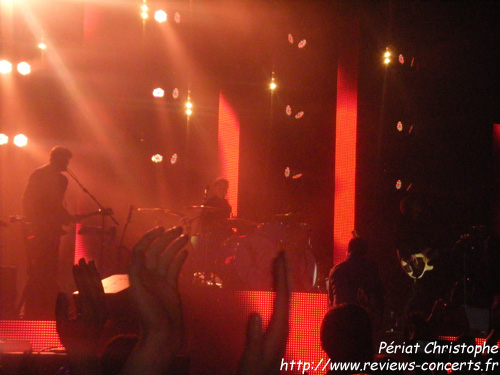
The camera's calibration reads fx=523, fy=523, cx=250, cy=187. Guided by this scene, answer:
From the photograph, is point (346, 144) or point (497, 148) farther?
point (497, 148)

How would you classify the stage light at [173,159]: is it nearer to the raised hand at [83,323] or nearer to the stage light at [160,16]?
the stage light at [160,16]

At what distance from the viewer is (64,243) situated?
27.0 feet

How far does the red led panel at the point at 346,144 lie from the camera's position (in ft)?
21.7

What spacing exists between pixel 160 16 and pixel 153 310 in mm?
8447

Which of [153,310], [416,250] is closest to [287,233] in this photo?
[416,250]

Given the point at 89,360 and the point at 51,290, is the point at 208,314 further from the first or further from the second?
the point at 89,360

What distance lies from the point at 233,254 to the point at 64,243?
2.93m

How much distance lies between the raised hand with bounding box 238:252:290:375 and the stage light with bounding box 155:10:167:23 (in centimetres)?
843

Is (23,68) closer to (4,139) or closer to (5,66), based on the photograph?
(5,66)

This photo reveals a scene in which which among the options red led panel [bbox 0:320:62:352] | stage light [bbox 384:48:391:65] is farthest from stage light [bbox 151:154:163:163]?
red led panel [bbox 0:320:62:352]

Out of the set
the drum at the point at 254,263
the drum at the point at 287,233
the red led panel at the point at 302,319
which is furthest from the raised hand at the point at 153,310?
the drum at the point at 287,233

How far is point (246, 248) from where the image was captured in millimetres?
7031

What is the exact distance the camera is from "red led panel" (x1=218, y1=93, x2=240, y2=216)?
9.30 m

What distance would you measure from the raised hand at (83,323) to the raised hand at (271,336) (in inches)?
20.1
